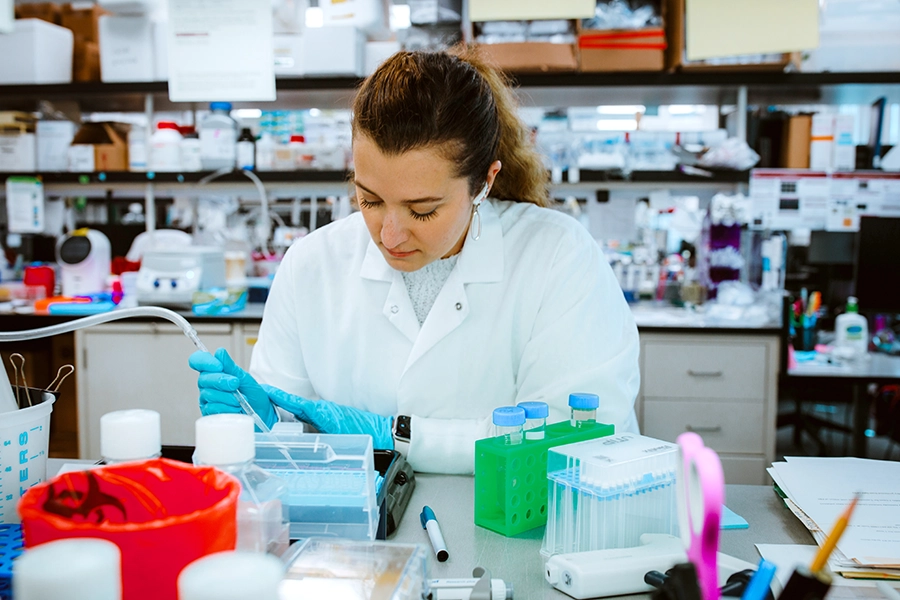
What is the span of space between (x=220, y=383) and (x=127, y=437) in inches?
14.8

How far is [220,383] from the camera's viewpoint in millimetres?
1050

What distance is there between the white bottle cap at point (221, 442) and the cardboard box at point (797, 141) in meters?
3.00

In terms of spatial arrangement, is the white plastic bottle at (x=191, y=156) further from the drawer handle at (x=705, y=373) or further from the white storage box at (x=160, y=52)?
the drawer handle at (x=705, y=373)

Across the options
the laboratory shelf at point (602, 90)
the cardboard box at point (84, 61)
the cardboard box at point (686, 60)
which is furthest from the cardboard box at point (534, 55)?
the cardboard box at point (84, 61)

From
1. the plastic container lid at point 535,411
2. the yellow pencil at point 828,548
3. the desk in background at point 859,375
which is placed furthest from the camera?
the desk in background at point 859,375

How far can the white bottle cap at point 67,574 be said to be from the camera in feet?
1.31

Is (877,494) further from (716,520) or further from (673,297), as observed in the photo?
(673,297)

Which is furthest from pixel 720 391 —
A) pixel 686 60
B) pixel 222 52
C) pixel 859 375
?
pixel 222 52

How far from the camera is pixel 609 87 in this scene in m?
2.90

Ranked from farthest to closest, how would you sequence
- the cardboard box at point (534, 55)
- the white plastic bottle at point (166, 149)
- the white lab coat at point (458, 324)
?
the white plastic bottle at point (166, 149) → the cardboard box at point (534, 55) → the white lab coat at point (458, 324)

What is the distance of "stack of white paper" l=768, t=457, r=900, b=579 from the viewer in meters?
0.80

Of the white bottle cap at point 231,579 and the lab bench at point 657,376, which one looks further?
the lab bench at point 657,376

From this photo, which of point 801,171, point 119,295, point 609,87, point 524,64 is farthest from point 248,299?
point 801,171

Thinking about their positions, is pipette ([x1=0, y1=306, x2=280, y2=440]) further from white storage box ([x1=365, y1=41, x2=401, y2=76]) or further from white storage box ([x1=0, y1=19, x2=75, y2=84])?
white storage box ([x1=0, y1=19, x2=75, y2=84])
